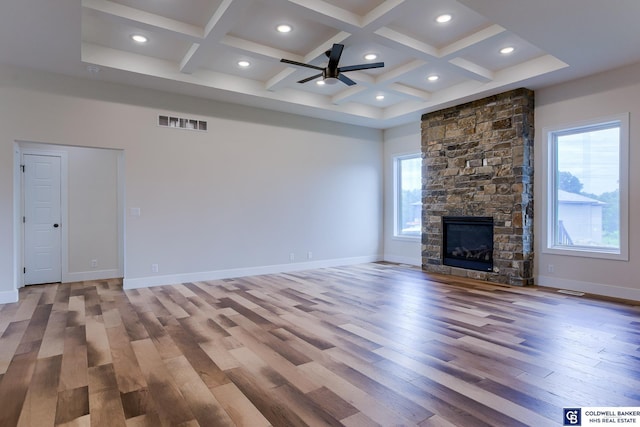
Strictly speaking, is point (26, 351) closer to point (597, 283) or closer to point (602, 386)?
point (602, 386)

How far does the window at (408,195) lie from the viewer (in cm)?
780

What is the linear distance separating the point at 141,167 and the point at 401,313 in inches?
173

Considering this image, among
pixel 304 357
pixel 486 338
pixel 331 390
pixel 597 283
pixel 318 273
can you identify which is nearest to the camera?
pixel 331 390

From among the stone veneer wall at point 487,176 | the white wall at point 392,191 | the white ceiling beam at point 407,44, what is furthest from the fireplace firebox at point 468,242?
the white ceiling beam at point 407,44

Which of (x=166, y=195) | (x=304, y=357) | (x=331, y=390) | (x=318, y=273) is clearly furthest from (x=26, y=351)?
(x=318, y=273)

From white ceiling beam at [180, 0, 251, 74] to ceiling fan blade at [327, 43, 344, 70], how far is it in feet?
3.39

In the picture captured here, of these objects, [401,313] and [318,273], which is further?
[318,273]

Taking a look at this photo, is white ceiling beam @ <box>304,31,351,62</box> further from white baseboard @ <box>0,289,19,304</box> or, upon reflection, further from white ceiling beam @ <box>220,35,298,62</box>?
white baseboard @ <box>0,289,19,304</box>

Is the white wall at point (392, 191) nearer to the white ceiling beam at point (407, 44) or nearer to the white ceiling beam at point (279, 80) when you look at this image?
the white ceiling beam at point (407, 44)

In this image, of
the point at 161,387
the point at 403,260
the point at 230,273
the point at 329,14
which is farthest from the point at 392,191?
the point at 161,387

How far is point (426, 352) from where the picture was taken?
2967 millimetres

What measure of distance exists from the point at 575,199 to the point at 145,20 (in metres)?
6.23

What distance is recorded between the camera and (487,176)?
19.7 ft

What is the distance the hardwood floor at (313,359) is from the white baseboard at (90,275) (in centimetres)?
105
